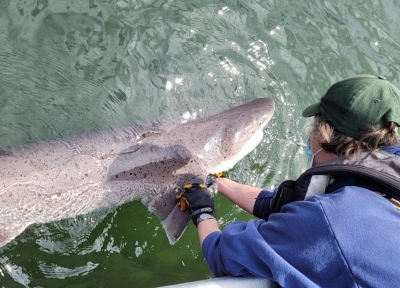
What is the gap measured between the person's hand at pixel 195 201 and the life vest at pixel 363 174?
2.56 ft

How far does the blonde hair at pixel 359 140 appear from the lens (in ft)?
7.54

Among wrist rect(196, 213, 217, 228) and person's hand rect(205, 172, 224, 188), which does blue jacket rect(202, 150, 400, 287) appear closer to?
wrist rect(196, 213, 217, 228)

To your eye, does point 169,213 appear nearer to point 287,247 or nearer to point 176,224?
point 176,224

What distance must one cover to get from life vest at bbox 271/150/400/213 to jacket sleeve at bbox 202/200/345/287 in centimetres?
34

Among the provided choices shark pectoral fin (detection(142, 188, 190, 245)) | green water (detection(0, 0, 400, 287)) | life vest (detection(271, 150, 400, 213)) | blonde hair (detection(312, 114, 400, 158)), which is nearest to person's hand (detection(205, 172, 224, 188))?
shark pectoral fin (detection(142, 188, 190, 245))

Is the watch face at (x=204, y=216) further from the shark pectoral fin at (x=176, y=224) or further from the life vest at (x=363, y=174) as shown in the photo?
the life vest at (x=363, y=174)

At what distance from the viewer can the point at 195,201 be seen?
124 inches

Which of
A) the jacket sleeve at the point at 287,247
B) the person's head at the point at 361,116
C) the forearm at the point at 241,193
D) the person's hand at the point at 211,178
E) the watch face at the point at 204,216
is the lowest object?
the person's hand at the point at 211,178

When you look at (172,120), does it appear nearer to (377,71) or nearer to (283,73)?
(283,73)

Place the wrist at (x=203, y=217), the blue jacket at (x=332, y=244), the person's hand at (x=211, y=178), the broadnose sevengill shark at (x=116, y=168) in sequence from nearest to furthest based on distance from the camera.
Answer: the blue jacket at (x=332, y=244)
the wrist at (x=203, y=217)
the broadnose sevengill shark at (x=116, y=168)
the person's hand at (x=211, y=178)

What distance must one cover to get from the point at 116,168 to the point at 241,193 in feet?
3.34

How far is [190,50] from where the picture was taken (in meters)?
4.95

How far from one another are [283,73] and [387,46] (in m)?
1.93

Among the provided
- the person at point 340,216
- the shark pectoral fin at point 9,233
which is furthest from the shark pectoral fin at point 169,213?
the shark pectoral fin at point 9,233
